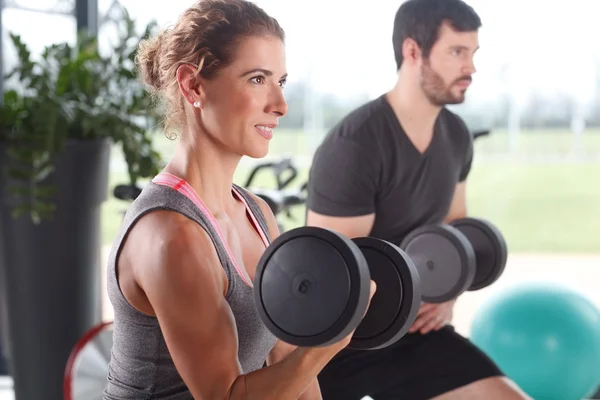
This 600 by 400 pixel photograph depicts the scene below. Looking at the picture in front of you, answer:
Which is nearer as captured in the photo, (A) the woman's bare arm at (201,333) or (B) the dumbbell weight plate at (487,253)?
(A) the woman's bare arm at (201,333)

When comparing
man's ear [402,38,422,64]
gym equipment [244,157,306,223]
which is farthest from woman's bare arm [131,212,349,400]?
gym equipment [244,157,306,223]

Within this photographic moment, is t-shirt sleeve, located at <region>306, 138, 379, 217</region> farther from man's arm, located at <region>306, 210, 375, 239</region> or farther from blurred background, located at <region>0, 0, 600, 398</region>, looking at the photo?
blurred background, located at <region>0, 0, 600, 398</region>

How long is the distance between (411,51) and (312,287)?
0.94 meters

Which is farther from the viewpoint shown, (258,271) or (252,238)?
(252,238)

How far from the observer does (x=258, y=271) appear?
1066 millimetres

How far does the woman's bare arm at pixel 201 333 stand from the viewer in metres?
1.08

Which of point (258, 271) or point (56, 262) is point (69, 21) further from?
point (258, 271)

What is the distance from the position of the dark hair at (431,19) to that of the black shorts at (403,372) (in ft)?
2.14

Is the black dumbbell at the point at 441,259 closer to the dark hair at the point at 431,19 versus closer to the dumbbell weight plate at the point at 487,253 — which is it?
the dumbbell weight plate at the point at 487,253

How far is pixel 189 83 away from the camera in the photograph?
3.95 feet

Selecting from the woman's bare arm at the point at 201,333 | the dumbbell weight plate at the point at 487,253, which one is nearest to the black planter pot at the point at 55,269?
the dumbbell weight plate at the point at 487,253

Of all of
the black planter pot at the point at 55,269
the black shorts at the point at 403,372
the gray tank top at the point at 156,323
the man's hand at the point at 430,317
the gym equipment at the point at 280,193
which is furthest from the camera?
the black planter pot at the point at 55,269

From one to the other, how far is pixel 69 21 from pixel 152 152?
87 centimetres

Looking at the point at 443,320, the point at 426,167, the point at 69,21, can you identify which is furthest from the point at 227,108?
the point at 69,21
